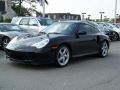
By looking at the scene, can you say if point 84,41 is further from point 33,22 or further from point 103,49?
point 33,22

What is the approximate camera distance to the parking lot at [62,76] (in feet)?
19.7

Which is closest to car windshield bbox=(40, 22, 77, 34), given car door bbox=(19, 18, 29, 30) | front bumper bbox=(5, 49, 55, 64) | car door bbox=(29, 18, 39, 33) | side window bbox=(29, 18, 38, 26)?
front bumper bbox=(5, 49, 55, 64)

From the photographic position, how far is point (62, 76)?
7.00m

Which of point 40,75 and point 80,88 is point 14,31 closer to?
point 40,75

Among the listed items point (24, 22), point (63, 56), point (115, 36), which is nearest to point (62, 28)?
point (63, 56)

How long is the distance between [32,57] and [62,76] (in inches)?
45.1

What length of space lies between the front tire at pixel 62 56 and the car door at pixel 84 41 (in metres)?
0.47

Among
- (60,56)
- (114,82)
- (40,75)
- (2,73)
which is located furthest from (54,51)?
(114,82)

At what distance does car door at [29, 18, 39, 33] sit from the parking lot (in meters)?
8.28

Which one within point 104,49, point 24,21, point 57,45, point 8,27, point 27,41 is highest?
point 24,21

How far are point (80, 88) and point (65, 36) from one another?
2.89m

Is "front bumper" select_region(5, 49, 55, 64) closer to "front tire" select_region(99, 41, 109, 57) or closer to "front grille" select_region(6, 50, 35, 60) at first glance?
"front grille" select_region(6, 50, 35, 60)

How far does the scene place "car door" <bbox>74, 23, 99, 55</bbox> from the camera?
29.4 ft

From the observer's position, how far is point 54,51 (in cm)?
795
